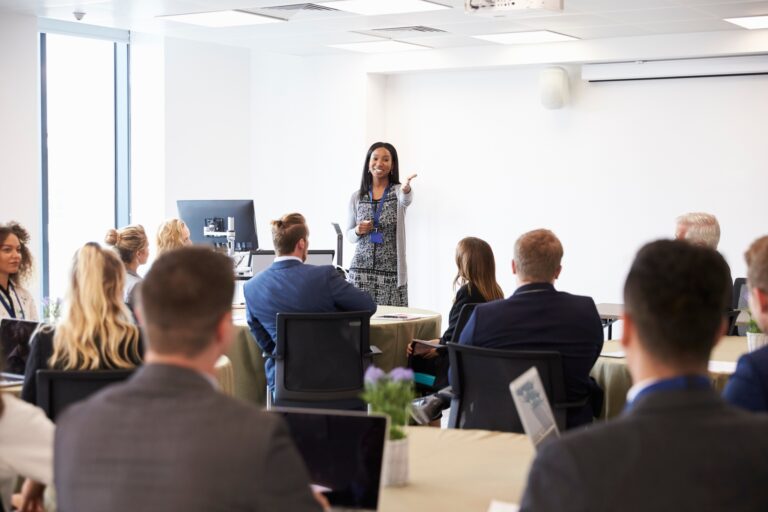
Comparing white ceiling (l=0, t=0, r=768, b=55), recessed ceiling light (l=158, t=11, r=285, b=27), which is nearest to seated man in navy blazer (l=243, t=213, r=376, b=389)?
white ceiling (l=0, t=0, r=768, b=55)

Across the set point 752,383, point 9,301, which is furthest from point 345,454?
point 9,301

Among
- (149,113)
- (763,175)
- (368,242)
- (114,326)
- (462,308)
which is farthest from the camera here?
(149,113)

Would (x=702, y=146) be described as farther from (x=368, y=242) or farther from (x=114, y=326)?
(x=114, y=326)

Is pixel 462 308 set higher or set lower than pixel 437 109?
lower

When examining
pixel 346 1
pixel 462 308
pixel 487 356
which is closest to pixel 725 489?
pixel 487 356

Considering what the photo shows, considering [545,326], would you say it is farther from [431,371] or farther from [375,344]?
[375,344]

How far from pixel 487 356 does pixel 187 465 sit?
232 centimetres

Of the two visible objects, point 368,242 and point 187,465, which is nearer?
point 187,465

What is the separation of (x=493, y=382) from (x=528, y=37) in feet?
18.4

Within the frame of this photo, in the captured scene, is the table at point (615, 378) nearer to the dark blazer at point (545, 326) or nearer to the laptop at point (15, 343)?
the dark blazer at point (545, 326)

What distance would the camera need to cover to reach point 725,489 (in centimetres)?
157

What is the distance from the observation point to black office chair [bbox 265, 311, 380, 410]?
16.6ft

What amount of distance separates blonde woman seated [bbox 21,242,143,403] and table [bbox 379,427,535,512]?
1.00 meters

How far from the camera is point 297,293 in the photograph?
17.1 ft
